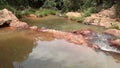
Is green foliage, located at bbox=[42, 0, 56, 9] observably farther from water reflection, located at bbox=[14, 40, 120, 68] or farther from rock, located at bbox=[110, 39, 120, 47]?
rock, located at bbox=[110, 39, 120, 47]

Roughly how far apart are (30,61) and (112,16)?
12065 mm

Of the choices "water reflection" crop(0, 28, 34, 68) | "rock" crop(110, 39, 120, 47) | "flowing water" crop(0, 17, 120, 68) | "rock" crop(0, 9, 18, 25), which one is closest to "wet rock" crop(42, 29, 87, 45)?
"flowing water" crop(0, 17, 120, 68)

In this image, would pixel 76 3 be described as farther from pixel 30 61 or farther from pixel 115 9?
pixel 30 61

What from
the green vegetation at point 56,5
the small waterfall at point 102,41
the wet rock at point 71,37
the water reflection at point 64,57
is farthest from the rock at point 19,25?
the small waterfall at point 102,41

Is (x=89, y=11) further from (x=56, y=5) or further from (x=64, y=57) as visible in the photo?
(x=64, y=57)

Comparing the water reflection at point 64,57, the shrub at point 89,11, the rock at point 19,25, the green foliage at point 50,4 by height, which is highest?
the water reflection at point 64,57

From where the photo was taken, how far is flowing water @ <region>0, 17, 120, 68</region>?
35.8ft

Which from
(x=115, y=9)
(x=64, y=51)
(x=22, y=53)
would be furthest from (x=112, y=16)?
(x=22, y=53)

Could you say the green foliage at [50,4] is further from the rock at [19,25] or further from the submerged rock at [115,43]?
the submerged rock at [115,43]

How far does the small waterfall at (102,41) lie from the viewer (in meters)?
13.3

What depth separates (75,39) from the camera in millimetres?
14539

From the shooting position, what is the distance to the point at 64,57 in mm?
11836

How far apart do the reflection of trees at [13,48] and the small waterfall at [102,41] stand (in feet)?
12.9

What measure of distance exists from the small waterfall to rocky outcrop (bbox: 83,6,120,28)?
419cm
